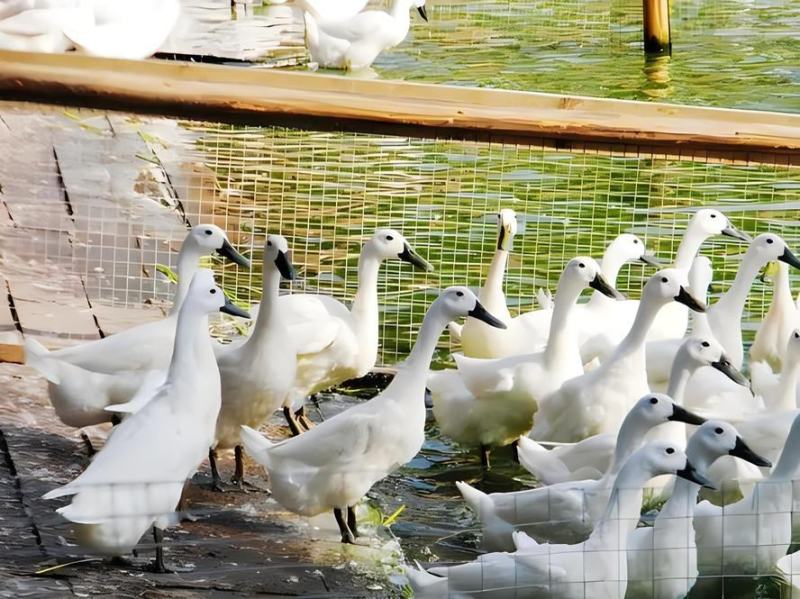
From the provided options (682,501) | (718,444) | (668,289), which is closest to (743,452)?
(718,444)

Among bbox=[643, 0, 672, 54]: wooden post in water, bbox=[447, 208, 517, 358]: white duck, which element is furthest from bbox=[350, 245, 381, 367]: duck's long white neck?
bbox=[643, 0, 672, 54]: wooden post in water

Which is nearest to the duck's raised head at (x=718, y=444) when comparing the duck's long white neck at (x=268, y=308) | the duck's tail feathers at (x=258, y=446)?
the duck's tail feathers at (x=258, y=446)

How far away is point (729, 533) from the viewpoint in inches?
194

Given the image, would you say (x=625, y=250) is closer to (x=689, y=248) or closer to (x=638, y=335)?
(x=689, y=248)

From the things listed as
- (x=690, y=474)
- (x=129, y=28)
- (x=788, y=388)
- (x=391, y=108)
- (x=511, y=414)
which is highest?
(x=391, y=108)

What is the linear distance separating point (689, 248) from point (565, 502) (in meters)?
2.56

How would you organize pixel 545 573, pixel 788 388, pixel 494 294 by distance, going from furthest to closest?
pixel 494 294, pixel 788 388, pixel 545 573

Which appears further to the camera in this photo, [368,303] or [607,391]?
[368,303]

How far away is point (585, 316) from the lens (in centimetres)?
706

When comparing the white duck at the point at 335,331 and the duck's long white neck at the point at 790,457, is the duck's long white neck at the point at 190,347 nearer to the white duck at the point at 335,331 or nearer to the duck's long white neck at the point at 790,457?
the white duck at the point at 335,331

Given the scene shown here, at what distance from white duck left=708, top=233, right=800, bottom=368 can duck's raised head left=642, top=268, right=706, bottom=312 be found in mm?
659

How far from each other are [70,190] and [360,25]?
→ 4.71m

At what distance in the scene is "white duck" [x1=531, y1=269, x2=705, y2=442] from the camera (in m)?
6.02

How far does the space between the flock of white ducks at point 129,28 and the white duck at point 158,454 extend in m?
5.72
